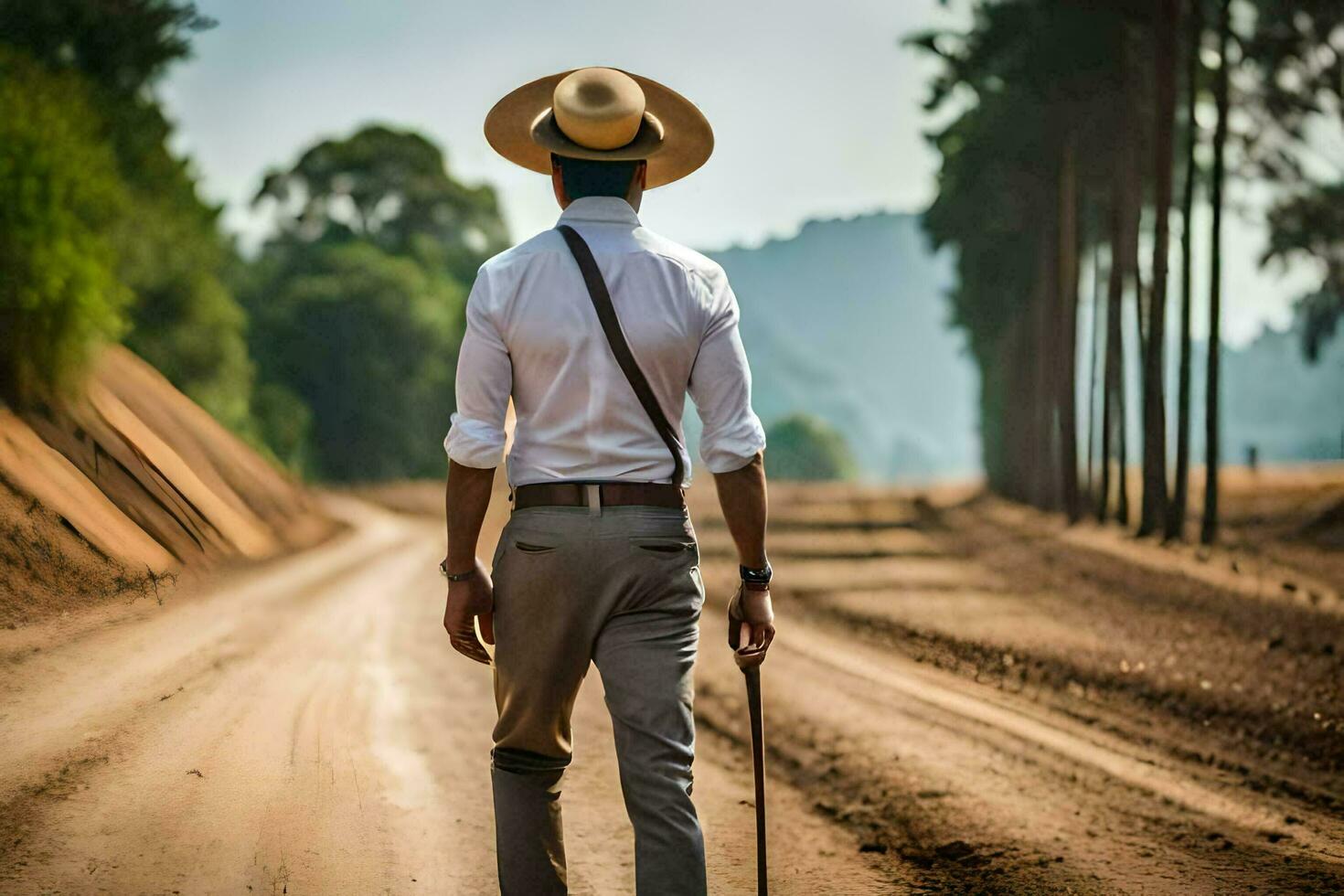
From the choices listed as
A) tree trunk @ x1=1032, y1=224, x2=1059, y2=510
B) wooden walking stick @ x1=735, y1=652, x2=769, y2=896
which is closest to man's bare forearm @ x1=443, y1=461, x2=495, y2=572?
wooden walking stick @ x1=735, y1=652, x2=769, y2=896

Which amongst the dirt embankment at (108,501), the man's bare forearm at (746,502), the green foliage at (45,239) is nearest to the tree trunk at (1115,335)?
the dirt embankment at (108,501)

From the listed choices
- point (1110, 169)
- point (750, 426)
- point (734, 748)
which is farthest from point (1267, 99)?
point (750, 426)

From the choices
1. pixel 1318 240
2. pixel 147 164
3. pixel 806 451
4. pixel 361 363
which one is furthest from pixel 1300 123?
pixel 806 451

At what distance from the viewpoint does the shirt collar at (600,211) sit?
3807mm

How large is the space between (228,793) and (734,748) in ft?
11.3

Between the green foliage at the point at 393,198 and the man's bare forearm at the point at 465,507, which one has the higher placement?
the green foliage at the point at 393,198

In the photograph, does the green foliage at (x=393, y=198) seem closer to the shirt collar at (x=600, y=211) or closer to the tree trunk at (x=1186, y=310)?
the tree trunk at (x=1186, y=310)

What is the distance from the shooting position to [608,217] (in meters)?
3.81

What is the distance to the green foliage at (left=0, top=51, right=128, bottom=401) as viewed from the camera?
15.2 ft

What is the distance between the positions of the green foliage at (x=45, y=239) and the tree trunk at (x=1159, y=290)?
1848 cm

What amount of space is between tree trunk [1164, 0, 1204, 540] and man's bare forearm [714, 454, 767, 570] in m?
17.8

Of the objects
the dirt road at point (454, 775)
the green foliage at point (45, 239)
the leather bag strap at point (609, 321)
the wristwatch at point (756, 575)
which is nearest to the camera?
the leather bag strap at point (609, 321)

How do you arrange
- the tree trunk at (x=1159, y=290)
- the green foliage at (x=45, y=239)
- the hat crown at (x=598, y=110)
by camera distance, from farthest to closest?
the tree trunk at (x=1159, y=290), the green foliage at (x=45, y=239), the hat crown at (x=598, y=110)

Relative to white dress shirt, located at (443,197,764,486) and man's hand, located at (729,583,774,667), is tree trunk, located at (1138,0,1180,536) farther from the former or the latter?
white dress shirt, located at (443,197,764,486)
